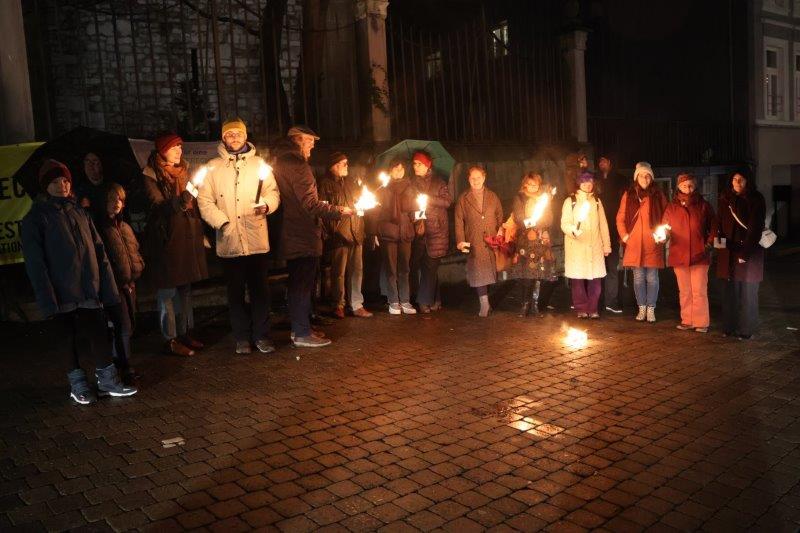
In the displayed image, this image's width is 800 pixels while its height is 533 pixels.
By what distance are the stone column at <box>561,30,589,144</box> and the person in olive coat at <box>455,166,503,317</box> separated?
5.53 metres

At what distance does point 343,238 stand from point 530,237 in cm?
222

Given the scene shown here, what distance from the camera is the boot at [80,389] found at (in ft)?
18.9

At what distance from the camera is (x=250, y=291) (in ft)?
23.7

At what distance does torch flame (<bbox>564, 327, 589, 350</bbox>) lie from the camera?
24.2 feet

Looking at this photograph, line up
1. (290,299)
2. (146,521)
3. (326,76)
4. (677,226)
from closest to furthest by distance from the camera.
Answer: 1. (146,521)
2. (290,299)
3. (677,226)
4. (326,76)

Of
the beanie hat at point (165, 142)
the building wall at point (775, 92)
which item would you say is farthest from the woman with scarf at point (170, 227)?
the building wall at point (775, 92)

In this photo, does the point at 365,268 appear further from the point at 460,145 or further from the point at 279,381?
the point at 279,381

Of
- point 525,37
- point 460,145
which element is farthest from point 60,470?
point 525,37

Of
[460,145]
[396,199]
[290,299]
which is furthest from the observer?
[460,145]

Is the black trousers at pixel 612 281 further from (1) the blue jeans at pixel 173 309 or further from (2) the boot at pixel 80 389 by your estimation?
(2) the boot at pixel 80 389

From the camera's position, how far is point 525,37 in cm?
1750

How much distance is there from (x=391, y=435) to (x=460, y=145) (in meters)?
7.47

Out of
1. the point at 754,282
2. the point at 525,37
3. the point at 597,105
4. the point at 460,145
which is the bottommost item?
the point at 754,282

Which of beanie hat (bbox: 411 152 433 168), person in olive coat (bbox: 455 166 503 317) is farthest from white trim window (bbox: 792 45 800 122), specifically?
beanie hat (bbox: 411 152 433 168)
